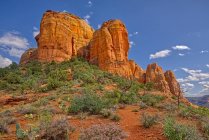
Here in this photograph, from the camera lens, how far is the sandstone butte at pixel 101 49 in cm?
4025

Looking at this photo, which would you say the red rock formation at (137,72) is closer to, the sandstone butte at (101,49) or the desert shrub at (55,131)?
the sandstone butte at (101,49)

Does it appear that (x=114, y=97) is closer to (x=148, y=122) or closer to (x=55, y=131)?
(x=148, y=122)

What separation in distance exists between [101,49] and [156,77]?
10823 millimetres

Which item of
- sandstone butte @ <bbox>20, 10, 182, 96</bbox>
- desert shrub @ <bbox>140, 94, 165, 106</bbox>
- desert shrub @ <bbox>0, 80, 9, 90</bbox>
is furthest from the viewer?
sandstone butte @ <bbox>20, 10, 182, 96</bbox>

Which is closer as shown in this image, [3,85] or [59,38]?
[3,85]

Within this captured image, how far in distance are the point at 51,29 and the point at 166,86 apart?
22.6 m

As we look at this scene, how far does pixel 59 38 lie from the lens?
143 feet

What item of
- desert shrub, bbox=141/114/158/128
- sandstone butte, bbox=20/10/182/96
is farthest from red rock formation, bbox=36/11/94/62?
desert shrub, bbox=141/114/158/128

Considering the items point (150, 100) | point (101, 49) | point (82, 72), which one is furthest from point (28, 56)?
point (150, 100)

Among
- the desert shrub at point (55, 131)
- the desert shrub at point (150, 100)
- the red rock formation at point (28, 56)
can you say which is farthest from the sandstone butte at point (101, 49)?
the desert shrub at point (55, 131)

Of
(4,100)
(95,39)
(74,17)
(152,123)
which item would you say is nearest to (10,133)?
(152,123)

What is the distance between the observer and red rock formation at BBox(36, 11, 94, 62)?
4234 cm

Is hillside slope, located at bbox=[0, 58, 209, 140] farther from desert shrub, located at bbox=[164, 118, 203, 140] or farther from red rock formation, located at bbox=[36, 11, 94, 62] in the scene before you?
red rock formation, located at bbox=[36, 11, 94, 62]

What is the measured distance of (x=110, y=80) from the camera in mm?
32625
